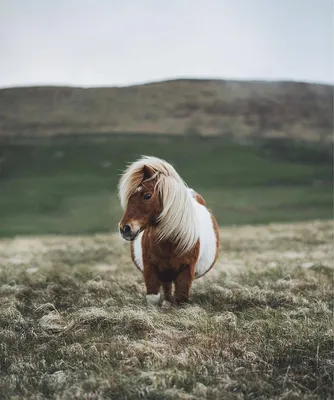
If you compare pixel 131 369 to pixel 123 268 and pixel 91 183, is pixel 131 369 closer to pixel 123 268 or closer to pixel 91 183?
pixel 123 268

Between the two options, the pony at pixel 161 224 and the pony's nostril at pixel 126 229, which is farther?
the pony at pixel 161 224

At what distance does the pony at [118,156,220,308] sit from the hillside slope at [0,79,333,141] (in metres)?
68.6

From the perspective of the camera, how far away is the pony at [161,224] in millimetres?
6539

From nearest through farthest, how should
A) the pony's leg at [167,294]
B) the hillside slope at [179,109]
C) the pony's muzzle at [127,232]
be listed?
1. the pony's muzzle at [127,232]
2. the pony's leg at [167,294]
3. the hillside slope at [179,109]

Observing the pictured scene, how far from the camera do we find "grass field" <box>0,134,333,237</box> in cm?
4494

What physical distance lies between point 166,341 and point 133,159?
59221 mm

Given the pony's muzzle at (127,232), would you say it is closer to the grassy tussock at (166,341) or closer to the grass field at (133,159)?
the grassy tussock at (166,341)

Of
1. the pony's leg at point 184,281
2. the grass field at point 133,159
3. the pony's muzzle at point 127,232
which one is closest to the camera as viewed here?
the pony's muzzle at point 127,232

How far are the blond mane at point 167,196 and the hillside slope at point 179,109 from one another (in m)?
68.7

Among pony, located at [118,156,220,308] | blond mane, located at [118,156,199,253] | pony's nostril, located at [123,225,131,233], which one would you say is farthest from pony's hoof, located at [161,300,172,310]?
pony's nostril, located at [123,225,131,233]

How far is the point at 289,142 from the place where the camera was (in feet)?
248

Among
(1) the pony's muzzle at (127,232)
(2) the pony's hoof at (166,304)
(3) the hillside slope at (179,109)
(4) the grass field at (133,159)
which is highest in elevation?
(3) the hillside slope at (179,109)

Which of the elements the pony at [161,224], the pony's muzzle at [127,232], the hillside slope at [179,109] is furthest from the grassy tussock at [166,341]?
the hillside slope at [179,109]

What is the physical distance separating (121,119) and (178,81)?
58.6 feet
